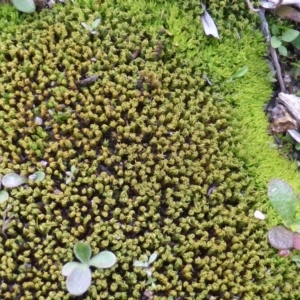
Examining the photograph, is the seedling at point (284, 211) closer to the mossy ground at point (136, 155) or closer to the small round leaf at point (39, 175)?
the mossy ground at point (136, 155)

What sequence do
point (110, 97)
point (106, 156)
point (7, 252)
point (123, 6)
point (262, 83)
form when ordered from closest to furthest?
point (7, 252) → point (106, 156) → point (110, 97) → point (123, 6) → point (262, 83)

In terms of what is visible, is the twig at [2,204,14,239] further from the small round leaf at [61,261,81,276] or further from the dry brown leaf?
the dry brown leaf

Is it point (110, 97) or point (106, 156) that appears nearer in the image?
point (106, 156)

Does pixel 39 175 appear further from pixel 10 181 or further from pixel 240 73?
pixel 240 73

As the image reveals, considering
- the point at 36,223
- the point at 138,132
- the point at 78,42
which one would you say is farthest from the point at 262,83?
the point at 36,223

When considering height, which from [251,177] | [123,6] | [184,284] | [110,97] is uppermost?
[123,6]

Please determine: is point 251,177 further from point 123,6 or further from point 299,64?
point 123,6

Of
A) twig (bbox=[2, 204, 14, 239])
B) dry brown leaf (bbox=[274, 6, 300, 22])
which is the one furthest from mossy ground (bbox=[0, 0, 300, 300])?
dry brown leaf (bbox=[274, 6, 300, 22])
